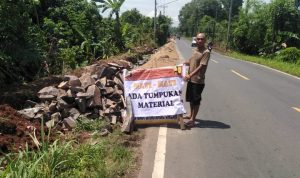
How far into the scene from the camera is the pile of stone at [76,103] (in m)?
7.75

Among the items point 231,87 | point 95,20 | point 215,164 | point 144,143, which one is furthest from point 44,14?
point 215,164

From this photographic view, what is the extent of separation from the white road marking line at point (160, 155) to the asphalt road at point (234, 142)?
2cm

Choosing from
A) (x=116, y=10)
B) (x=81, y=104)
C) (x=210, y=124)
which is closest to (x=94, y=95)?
(x=81, y=104)

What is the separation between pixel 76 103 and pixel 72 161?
2.90 m

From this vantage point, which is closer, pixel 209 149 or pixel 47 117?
pixel 209 149

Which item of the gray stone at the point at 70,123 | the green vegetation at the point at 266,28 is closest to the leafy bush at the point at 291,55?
the green vegetation at the point at 266,28

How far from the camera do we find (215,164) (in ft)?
21.0

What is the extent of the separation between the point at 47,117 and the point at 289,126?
16.8ft

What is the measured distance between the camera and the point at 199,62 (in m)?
8.46

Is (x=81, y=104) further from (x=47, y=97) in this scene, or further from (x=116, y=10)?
(x=116, y=10)

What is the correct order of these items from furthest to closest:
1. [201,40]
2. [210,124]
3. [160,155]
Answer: [210,124] → [201,40] → [160,155]

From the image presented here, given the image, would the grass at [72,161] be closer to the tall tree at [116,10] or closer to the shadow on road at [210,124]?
the shadow on road at [210,124]

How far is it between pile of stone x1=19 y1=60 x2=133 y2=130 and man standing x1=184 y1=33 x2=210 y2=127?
149 cm

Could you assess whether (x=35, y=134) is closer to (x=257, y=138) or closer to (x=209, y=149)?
(x=209, y=149)
